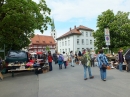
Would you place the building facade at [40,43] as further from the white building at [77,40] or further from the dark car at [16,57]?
the dark car at [16,57]

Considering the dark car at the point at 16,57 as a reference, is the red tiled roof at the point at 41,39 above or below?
above

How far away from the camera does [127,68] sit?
1255 centimetres

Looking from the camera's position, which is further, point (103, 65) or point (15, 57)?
point (15, 57)

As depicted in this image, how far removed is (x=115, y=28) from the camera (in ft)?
121

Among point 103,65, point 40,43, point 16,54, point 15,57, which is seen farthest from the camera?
point 40,43

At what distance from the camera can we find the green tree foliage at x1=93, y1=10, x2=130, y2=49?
36812 mm

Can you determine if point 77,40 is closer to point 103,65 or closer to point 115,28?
point 115,28

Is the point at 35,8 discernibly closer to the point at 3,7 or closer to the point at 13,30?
the point at 3,7

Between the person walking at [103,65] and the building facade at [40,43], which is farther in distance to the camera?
the building facade at [40,43]

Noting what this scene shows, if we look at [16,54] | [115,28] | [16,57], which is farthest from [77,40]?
[16,57]

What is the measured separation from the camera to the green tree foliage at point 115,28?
3681 cm

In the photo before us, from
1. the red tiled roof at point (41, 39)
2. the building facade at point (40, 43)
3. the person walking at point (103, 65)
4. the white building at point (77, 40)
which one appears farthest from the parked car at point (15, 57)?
the red tiled roof at point (41, 39)

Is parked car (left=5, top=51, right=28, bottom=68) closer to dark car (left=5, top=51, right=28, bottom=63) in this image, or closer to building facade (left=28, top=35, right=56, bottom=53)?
dark car (left=5, top=51, right=28, bottom=63)

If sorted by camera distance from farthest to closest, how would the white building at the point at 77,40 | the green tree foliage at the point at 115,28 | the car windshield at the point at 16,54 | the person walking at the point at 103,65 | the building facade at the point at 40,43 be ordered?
the building facade at the point at 40,43, the white building at the point at 77,40, the green tree foliage at the point at 115,28, the car windshield at the point at 16,54, the person walking at the point at 103,65
